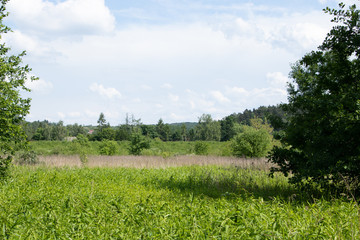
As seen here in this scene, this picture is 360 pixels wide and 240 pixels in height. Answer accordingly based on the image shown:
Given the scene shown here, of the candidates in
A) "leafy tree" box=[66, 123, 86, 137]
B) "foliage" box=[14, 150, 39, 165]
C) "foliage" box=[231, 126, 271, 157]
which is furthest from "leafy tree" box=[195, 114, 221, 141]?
"foliage" box=[14, 150, 39, 165]

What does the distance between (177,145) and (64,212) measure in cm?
4862

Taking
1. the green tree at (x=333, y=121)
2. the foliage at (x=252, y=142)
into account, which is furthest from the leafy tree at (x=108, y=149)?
the green tree at (x=333, y=121)

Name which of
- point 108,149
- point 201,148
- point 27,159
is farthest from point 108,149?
point 27,159

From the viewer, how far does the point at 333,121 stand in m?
7.16

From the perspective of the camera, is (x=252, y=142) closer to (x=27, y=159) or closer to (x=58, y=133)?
(x=27, y=159)

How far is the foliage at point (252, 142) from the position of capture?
62.0 ft

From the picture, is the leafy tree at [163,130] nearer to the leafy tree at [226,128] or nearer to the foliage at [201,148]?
the leafy tree at [226,128]

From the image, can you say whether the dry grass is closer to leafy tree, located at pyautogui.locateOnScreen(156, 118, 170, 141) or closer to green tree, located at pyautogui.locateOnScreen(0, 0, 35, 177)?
green tree, located at pyautogui.locateOnScreen(0, 0, 35, 177)

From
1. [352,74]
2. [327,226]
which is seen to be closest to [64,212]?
[327,226]

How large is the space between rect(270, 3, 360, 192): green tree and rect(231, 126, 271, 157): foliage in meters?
10.2

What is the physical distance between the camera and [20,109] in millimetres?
9391

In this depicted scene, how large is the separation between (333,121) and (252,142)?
40.2 ft

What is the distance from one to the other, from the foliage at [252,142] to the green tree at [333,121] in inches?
401

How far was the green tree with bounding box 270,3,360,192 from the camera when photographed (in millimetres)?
6855
